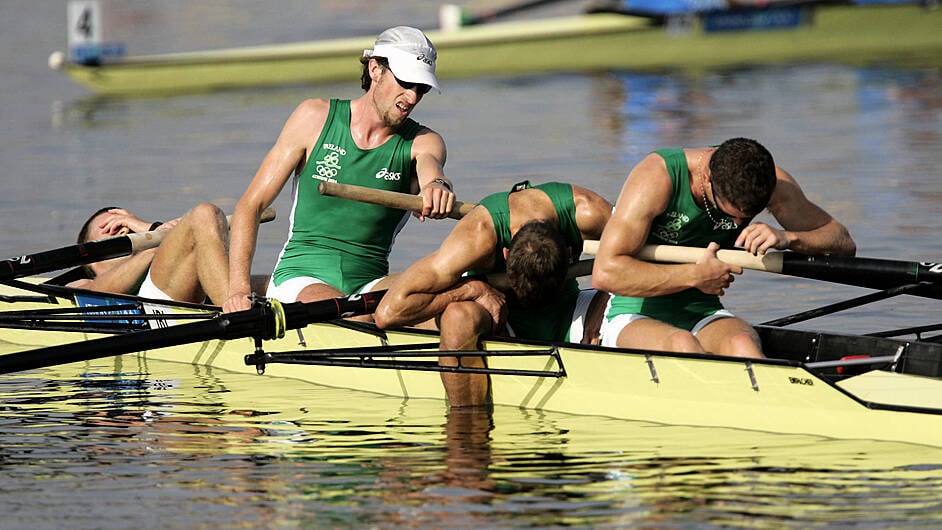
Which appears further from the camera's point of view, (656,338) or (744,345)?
(656,338)

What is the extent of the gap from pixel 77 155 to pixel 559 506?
13.7 metres

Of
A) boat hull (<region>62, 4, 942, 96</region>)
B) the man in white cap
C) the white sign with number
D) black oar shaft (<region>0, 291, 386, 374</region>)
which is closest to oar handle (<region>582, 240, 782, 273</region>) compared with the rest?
the man in white cap

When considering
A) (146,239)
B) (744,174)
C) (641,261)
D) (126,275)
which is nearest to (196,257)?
(146,239)

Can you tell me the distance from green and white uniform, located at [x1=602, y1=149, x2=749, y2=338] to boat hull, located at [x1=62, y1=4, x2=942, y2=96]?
16164 mm

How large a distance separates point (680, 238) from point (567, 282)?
697 millimetres

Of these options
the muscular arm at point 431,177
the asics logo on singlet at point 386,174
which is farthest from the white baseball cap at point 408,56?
the asics logo on singlet at point 386,174

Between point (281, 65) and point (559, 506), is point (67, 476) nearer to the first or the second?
point (559, 506)

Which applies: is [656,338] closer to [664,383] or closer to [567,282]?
[664,383]

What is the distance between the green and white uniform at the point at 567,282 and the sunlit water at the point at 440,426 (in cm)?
43

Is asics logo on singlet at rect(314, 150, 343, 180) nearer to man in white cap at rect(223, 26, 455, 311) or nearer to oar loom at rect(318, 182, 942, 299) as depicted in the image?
man in white cap at rect(223, 26, 455, 311)

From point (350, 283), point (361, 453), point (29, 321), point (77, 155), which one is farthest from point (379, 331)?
point (77, 155)

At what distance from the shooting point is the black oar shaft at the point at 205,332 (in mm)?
7168

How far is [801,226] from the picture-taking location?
740cm

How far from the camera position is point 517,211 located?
23.9ft
